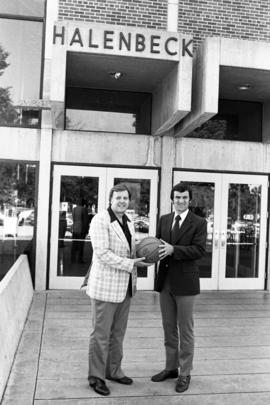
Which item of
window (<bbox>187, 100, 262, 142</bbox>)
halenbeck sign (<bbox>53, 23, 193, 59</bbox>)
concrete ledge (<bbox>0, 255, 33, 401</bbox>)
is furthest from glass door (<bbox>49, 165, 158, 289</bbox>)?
halenbeck sign (<bbox>53, 23, 193, 59</bbox>)

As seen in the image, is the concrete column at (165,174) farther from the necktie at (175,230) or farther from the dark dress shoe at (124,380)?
the dark dress shoe at (124,380)

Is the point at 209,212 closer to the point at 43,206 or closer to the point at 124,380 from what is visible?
the point at 43,206

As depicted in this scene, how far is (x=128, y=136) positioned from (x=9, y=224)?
2.86 metres

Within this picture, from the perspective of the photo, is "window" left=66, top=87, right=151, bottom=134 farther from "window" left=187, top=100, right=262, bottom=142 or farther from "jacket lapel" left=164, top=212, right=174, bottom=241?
"jacket lapel" left=164, top=212, right=174, bottom=241

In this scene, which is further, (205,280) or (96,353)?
(205,280)

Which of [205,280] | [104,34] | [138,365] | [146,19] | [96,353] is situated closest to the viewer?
[96,353]

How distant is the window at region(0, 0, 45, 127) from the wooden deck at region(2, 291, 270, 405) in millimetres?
3530

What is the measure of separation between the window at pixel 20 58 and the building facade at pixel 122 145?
0.06 feet

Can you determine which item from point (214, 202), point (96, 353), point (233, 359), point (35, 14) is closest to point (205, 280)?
point (214, 202)

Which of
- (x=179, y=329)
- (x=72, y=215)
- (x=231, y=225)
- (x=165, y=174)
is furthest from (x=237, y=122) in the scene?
(x=179, y=329)

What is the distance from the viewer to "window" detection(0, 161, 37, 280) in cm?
861

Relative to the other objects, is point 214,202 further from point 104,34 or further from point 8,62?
point 8,62

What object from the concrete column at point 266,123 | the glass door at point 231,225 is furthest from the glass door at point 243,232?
the concrete column at point 266,123

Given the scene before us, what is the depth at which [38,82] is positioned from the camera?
8656mm
